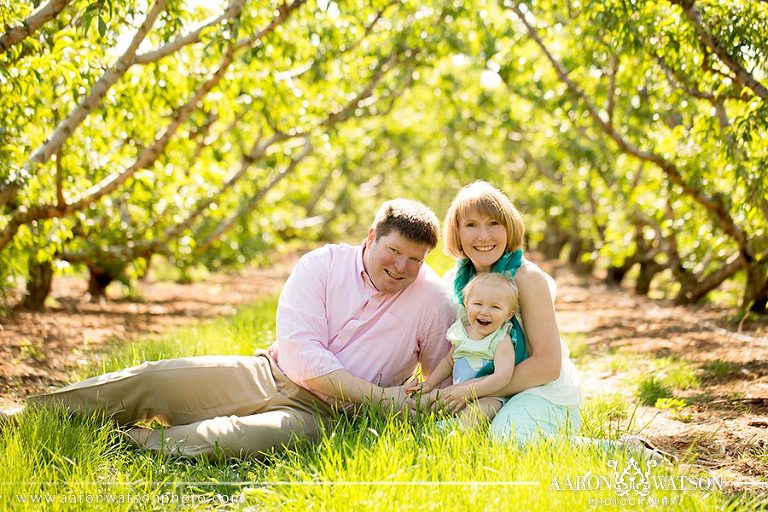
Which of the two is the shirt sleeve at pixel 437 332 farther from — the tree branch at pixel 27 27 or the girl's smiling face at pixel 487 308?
the tree branch at pixel 27 27

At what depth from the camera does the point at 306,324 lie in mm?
4094

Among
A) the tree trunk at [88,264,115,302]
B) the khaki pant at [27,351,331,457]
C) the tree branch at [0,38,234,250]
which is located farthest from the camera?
the tree trunk at [88,264,115,302]

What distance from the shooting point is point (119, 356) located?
539cm

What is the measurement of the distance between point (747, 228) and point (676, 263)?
3.51 meters

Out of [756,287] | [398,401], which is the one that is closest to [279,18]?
[398,401]

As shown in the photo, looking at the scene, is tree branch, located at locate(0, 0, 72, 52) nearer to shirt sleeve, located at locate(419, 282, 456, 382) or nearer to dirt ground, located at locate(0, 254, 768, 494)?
dirt ground, located at locate(0, 254, 768, 494)

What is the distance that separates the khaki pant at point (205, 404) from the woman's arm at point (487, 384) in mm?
696

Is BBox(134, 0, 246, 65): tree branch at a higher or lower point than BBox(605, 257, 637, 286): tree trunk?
higher

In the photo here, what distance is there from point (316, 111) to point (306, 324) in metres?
6.91

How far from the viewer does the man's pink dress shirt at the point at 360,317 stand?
4.14 m

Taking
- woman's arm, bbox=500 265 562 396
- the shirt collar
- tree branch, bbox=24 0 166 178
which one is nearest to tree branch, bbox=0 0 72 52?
tree branch, bbox=24 0 166 178

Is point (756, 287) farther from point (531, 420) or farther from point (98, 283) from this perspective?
point (98, 283)

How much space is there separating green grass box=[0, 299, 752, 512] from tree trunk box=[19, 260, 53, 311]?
5.89m

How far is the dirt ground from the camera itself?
13.4ft
